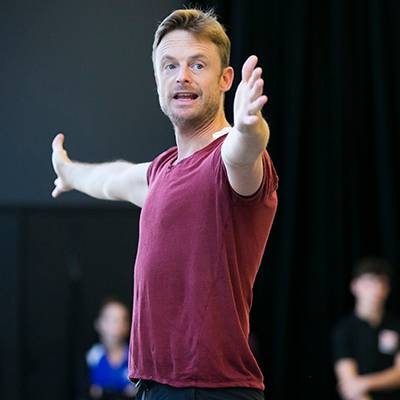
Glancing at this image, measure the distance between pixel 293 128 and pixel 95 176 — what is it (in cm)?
295

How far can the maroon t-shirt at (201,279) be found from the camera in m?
2.04

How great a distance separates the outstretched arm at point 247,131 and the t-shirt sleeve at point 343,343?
3.24m

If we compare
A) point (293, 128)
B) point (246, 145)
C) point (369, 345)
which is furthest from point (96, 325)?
point (246, 145)

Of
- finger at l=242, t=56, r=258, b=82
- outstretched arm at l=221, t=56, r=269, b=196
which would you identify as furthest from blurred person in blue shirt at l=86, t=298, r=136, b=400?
finger at l=242, t=56, r=258, b=82

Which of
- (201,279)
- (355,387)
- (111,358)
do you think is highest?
(201,279)

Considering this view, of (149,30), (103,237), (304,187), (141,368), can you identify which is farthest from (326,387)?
(141,368)

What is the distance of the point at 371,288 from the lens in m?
5.05

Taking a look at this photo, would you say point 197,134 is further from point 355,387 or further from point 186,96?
point 355,387

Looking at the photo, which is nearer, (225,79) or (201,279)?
(201,279)

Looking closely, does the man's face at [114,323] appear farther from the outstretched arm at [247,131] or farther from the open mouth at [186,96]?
the outstretched arm at [247,131]

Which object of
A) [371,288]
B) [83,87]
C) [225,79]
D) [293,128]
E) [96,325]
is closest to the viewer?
[225,79]

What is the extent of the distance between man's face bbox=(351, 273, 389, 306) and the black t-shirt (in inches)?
4.3

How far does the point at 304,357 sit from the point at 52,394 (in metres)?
1.46

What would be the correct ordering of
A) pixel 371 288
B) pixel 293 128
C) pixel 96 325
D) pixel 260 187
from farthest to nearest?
pixel 293 128 < pixel 96 325 < pixel 371 288 < pixel 260 187
